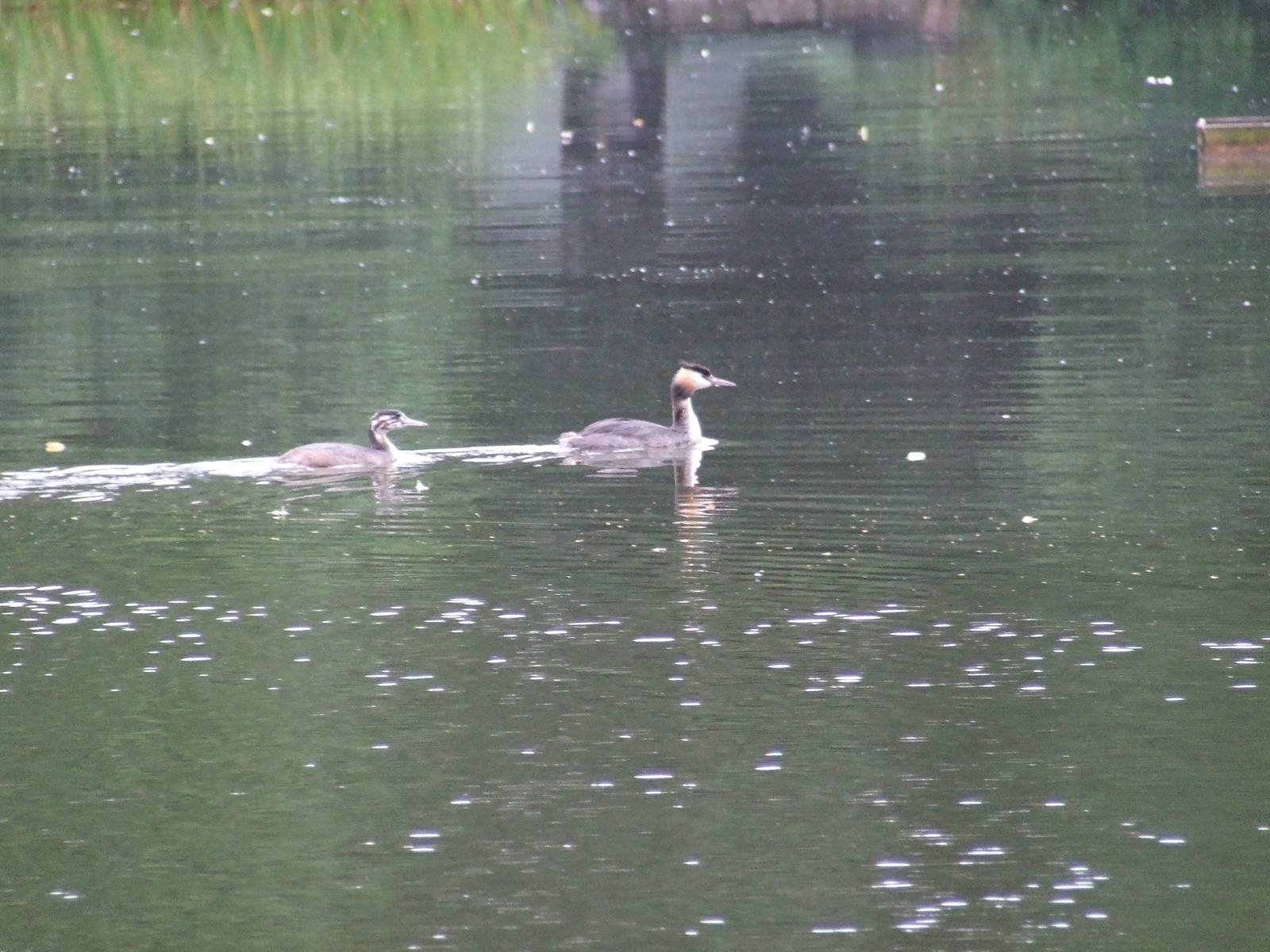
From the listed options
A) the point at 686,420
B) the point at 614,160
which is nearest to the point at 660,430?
the point at 686,420

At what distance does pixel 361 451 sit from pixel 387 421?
1.14 ft

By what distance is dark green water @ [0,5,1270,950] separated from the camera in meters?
9.22

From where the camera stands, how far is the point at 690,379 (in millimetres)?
18469

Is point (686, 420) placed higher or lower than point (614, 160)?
lower

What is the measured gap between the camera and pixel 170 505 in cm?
1593

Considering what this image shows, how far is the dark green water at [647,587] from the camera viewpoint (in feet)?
30.2

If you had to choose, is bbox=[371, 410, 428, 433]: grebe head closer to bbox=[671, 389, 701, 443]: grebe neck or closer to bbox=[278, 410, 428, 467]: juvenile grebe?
bbox=[278, 410, 428, 467]: juvenile grebe

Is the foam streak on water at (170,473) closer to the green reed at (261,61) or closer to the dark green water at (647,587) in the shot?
the dark green water at (647,587)

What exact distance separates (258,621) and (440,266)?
594 inches

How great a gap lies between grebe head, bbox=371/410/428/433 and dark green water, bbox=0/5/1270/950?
304mm

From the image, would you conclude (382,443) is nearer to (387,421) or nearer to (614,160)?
(387,421)

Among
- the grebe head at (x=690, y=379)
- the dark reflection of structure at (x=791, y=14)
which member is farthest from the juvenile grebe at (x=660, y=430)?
the dark reflection of structure at (x=791, y=14)

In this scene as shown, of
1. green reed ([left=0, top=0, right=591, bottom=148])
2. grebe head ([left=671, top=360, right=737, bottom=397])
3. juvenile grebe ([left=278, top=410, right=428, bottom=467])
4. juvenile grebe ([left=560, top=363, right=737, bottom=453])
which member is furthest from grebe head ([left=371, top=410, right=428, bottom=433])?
green reed ([left=0, top=0, right=591, bottom=148])

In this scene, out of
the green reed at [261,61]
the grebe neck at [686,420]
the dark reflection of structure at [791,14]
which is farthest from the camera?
the dark reflection of structure at [791,14]
